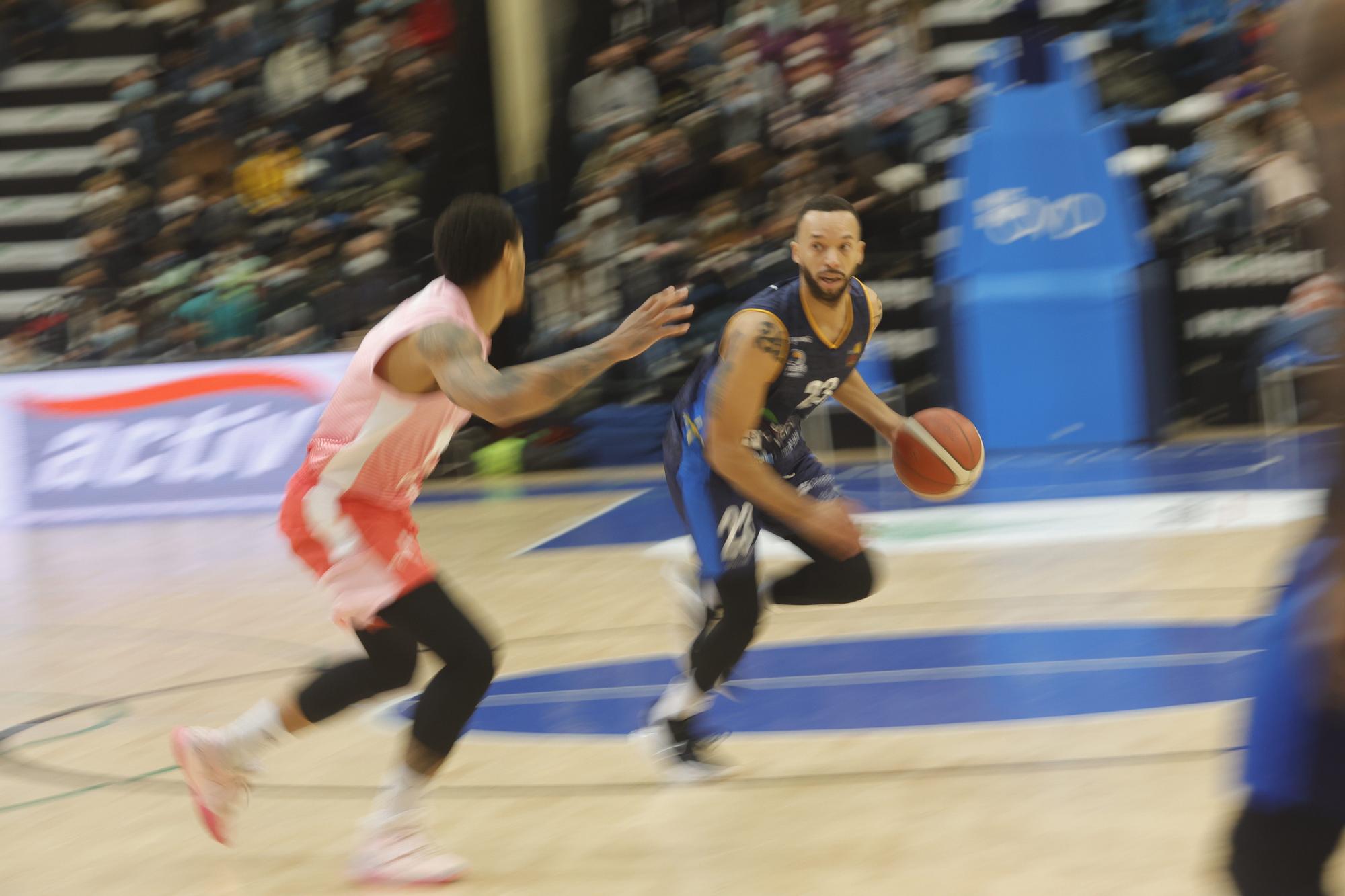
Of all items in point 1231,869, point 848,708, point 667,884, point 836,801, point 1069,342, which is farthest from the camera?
point 1069,342

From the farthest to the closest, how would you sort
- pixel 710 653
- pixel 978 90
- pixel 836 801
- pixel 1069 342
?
1. pixel 978 90
2. pixel 1069 342
3. pixel 710 653
4. pixel 836 801

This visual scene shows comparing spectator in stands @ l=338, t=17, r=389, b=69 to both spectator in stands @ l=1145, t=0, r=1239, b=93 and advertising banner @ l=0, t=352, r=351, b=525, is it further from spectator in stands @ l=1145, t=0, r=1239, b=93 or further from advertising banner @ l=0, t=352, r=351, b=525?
spectator in stands @ l=1145, t=0, r=1239, b=93

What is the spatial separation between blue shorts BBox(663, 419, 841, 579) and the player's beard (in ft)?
1.53

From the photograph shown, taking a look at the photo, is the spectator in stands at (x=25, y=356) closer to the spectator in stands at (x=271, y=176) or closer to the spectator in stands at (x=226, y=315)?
the spectator in stands at (x=226, y=315)

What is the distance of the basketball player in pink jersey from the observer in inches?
144

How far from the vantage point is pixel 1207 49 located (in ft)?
41.5

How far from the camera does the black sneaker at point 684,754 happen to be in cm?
441

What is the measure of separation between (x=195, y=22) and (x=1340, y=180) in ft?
47.0

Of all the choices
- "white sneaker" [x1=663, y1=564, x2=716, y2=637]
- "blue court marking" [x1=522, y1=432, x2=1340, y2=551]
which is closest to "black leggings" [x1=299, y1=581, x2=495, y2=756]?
"white sneaker" [x1=663, y1=564, x2=716, y2=637]

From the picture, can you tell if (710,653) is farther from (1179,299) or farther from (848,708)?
(1179,299)

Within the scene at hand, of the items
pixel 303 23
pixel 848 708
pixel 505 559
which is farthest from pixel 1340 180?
pixel 303 23

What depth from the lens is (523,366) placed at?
330cm

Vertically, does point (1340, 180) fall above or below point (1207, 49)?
above

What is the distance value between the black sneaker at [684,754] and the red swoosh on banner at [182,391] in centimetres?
722
